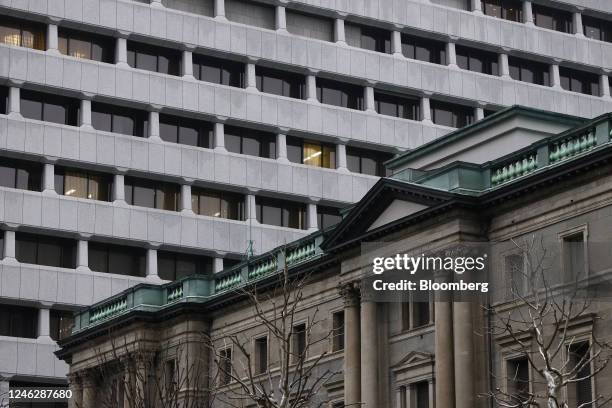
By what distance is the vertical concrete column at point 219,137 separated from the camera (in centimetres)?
9569

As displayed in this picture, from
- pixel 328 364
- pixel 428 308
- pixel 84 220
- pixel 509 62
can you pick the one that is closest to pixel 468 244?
pixel 428 308

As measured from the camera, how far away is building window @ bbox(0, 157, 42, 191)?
91.4m

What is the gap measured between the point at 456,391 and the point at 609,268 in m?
7.58

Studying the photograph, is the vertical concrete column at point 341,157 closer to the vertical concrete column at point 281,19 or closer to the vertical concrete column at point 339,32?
the vertical concrete column at point 339,32

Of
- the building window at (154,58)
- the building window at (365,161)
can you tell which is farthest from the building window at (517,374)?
the building window at (365,161)

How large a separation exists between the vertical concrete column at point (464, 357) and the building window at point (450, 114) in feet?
169

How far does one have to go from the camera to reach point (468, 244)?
53.4 metres

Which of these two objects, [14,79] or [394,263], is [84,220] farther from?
[394,263]

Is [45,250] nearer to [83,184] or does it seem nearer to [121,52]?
[83,184]

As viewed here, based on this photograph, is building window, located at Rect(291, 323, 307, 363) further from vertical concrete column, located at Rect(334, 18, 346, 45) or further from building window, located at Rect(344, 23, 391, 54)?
building window, located at Rect(344, 23, 391, 54)

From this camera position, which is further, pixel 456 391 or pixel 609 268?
pixel 456 391

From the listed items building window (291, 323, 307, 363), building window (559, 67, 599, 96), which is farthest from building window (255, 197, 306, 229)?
building window (291, 323, 307, 363)

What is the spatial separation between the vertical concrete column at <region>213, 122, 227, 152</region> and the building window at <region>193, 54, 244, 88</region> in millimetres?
3195

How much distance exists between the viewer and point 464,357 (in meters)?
52.6
